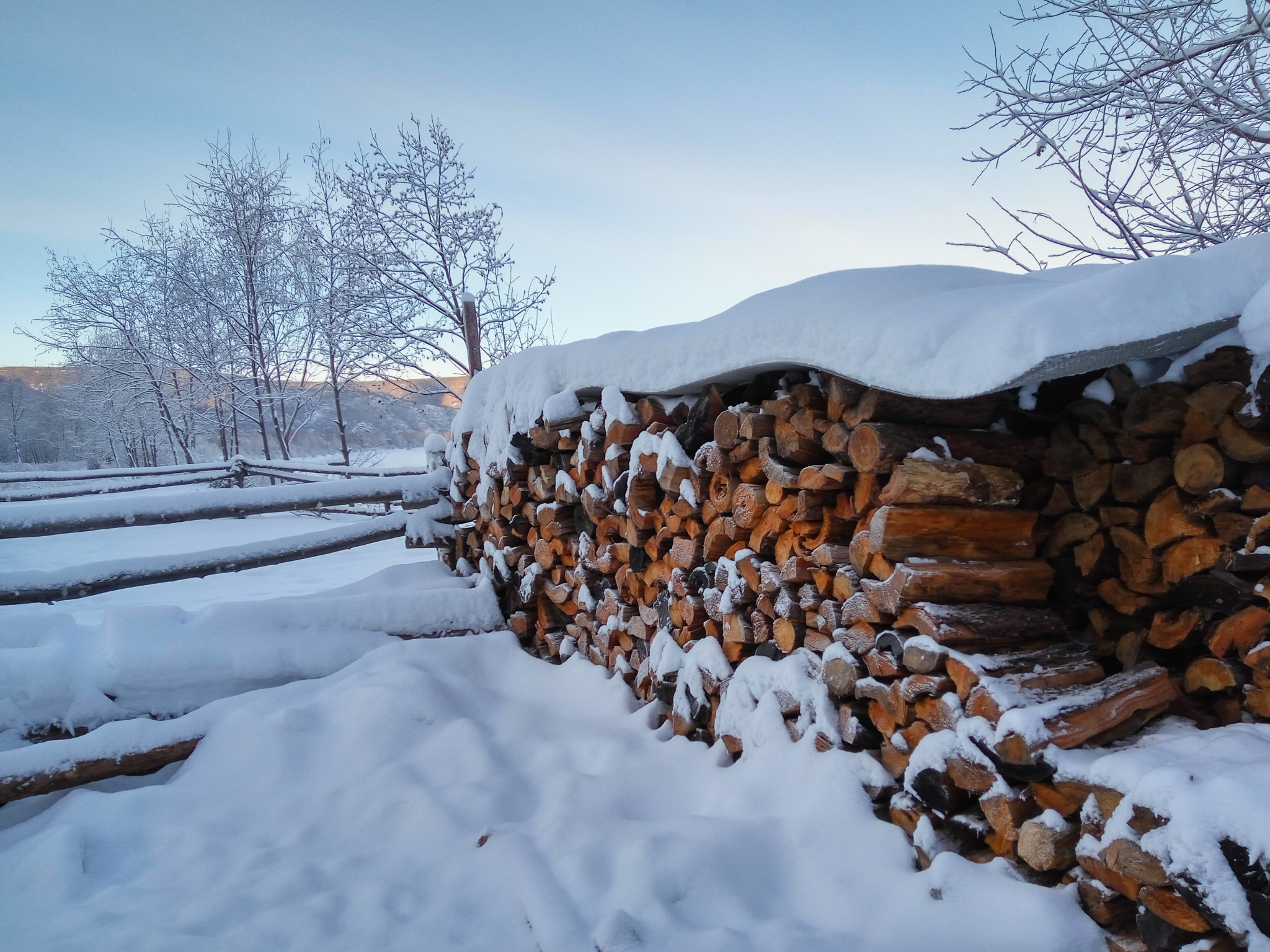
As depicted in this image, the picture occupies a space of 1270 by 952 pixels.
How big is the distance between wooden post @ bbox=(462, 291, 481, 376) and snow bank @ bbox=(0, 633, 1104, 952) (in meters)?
5.47

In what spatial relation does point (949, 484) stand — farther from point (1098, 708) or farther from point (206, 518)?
point (206, 518)

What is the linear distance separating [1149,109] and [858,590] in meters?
3.49

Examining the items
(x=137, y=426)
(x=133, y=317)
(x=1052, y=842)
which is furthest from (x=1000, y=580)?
(x=137, y=426)

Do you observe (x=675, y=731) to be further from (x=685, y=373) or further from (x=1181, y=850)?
(x=1181, y=850)

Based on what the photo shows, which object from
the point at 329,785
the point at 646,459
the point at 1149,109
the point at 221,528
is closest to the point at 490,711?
the point at 329,785

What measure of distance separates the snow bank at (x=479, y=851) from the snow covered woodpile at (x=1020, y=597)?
0.51ft

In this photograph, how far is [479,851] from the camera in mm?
1952

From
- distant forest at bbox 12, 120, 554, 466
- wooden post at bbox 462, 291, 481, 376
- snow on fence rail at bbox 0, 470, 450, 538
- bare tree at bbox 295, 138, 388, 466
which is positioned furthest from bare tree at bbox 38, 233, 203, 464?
snow on fence rail at bbox 0, 470, 450, 538

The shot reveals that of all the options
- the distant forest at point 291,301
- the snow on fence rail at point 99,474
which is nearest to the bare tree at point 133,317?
the distant forest at point 291,301

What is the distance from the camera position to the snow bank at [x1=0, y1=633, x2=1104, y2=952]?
5.02 ft

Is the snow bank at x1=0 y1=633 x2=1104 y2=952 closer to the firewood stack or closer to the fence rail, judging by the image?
the firewood stack

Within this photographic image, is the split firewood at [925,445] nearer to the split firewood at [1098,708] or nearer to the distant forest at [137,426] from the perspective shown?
the split firewood at [1098,708]

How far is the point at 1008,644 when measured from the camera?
167 cm

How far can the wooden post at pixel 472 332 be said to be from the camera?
24.3 feet
